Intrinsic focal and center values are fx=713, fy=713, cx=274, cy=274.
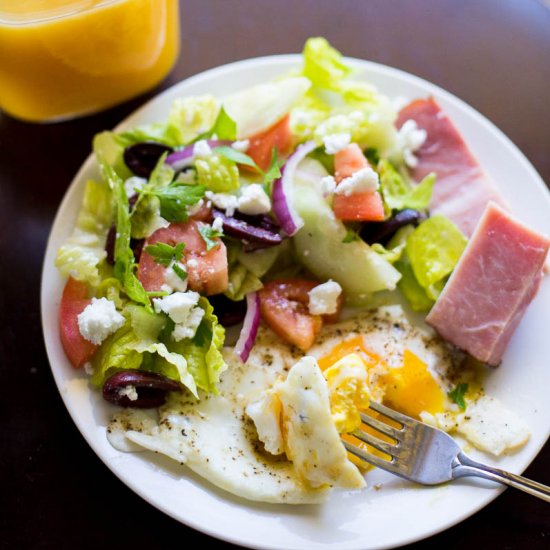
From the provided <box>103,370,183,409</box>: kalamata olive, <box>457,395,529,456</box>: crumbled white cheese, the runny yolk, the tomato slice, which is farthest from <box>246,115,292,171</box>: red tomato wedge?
<box>457,395,529,456</box>: crumbled white cheese

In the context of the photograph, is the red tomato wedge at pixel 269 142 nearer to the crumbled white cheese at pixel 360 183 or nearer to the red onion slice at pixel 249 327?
the crumbled white cheese at pixel 360 183

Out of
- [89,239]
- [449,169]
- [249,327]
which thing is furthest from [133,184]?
[449,169]

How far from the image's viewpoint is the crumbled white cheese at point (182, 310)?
2350 millimetres

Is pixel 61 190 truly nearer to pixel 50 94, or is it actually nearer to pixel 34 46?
pixel 50 94

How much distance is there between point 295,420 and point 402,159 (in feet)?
4.13

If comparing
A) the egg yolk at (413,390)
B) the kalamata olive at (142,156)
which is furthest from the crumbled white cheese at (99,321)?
the egg yolk at (413,390)

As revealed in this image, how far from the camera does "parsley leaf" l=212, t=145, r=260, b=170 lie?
2605mm

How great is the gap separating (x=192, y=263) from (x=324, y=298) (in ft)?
1.61

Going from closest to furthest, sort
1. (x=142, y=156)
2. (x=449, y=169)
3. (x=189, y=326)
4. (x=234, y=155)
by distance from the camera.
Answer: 1. (x=189, y=326)
2. (x=234, y=155)
3. (x=142, y=156)
4. (x=449, y=169)

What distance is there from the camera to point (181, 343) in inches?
95.6

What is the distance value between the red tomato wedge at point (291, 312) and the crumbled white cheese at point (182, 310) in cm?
29

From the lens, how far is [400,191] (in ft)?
9.25

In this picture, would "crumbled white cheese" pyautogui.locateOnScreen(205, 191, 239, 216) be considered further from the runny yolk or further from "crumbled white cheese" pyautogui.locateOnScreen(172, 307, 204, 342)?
the runny yolk

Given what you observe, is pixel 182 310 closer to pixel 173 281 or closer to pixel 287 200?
pixel 173 281
